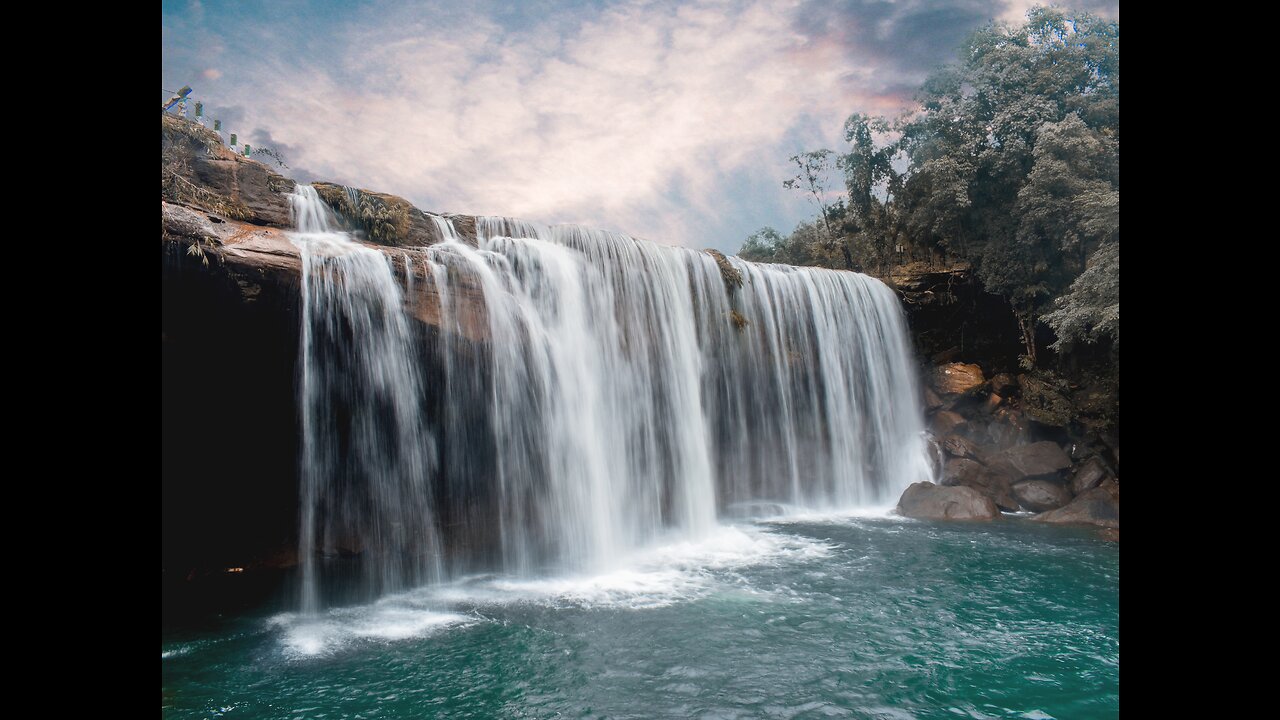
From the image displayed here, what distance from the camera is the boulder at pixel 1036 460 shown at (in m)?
14.2

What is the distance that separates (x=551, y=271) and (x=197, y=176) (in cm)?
533

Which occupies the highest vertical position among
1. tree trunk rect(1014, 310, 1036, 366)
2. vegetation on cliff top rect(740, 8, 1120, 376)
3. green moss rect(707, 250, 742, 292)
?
vegetation on cliff top rect(740, 8, 1120, 376)

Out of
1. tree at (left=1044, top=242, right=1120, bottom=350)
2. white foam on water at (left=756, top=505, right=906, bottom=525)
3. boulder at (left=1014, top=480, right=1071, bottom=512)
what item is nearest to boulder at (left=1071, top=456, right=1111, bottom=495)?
boulder at (left=1014, top=480, right=1071, bottom=512)

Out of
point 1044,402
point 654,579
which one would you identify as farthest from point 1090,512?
point 654,579

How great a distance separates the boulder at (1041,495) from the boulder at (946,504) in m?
0.94

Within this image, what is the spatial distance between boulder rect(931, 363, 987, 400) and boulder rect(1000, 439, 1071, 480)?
277 centimetres

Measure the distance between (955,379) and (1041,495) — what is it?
455 cm

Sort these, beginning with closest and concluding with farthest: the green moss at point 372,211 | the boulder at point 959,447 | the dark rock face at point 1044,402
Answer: the green moss at point 372,211
the dark rock face at point 1044,402
the boulder at point 959,447

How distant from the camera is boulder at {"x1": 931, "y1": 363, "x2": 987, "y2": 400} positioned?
17.4 metres

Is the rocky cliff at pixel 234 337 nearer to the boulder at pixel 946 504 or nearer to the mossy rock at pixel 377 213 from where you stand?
the mossy rock at pixel 377 213

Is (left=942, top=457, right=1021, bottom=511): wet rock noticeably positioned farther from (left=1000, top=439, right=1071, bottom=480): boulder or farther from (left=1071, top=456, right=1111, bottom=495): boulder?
(left=1071, top=456, right=1111, bottom=495): boulder

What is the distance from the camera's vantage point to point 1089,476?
14.1m

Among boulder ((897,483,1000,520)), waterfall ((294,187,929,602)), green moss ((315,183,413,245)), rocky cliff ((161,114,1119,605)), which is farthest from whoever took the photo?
boulder ((897,483,1000,520))

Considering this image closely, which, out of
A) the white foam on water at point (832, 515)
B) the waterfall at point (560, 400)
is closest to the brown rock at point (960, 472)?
the waterfall at point (560, 400)
